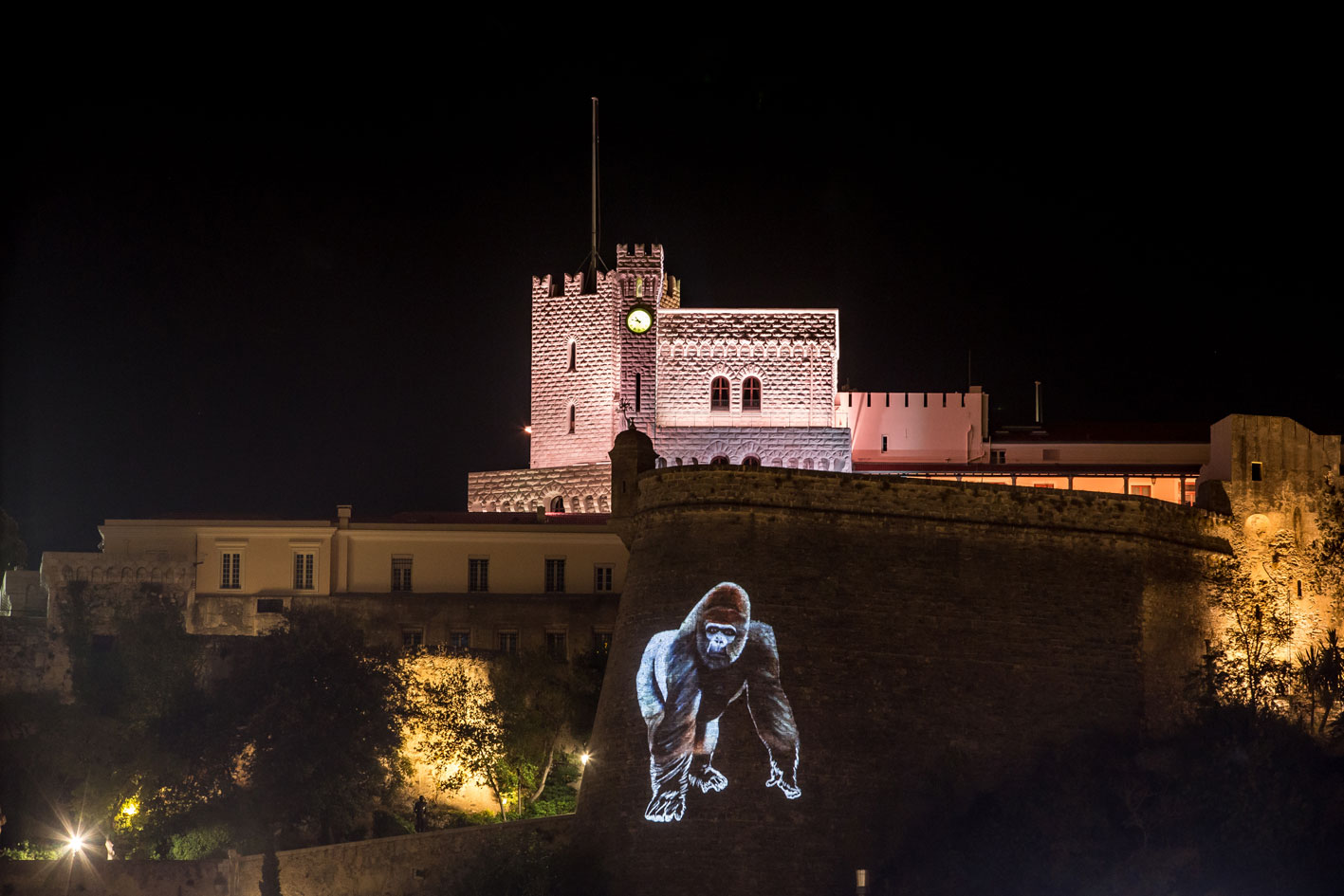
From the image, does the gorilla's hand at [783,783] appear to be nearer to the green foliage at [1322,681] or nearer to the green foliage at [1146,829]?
the green foliage at [1146,829]

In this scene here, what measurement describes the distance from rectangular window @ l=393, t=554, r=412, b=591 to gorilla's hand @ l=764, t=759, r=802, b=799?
1494 centimetres

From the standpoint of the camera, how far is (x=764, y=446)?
63688mm

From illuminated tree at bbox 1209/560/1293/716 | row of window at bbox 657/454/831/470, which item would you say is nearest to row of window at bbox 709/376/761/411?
row of window at bbox 657/454/831/470

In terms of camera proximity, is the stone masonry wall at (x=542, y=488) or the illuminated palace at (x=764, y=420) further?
the stone masonry wall at (x=542, y=488)

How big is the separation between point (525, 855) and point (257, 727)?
8.00 meters

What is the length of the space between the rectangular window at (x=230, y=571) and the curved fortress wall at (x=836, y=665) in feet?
39.7

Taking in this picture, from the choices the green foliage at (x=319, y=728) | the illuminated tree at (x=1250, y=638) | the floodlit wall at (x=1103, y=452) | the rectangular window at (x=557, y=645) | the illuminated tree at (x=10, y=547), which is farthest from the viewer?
the illuminated tree at (x=10, y=547)

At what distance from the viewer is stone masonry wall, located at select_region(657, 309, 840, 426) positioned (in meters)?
64.4

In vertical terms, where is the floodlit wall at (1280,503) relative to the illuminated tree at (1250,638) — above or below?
above

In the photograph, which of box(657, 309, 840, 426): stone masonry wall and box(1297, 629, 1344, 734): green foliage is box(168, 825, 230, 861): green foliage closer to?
box(657, 309, 840, 426): stone masonry wall

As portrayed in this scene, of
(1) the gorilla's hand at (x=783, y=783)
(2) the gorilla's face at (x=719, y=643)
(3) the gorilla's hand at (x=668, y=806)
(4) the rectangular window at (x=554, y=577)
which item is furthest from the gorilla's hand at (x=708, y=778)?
(4) the rectangular window at (x=554, y=577)

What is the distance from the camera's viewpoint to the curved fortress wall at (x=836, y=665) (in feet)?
146

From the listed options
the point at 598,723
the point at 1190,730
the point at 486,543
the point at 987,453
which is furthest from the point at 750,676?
the point at 987,453

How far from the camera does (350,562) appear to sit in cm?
5697
